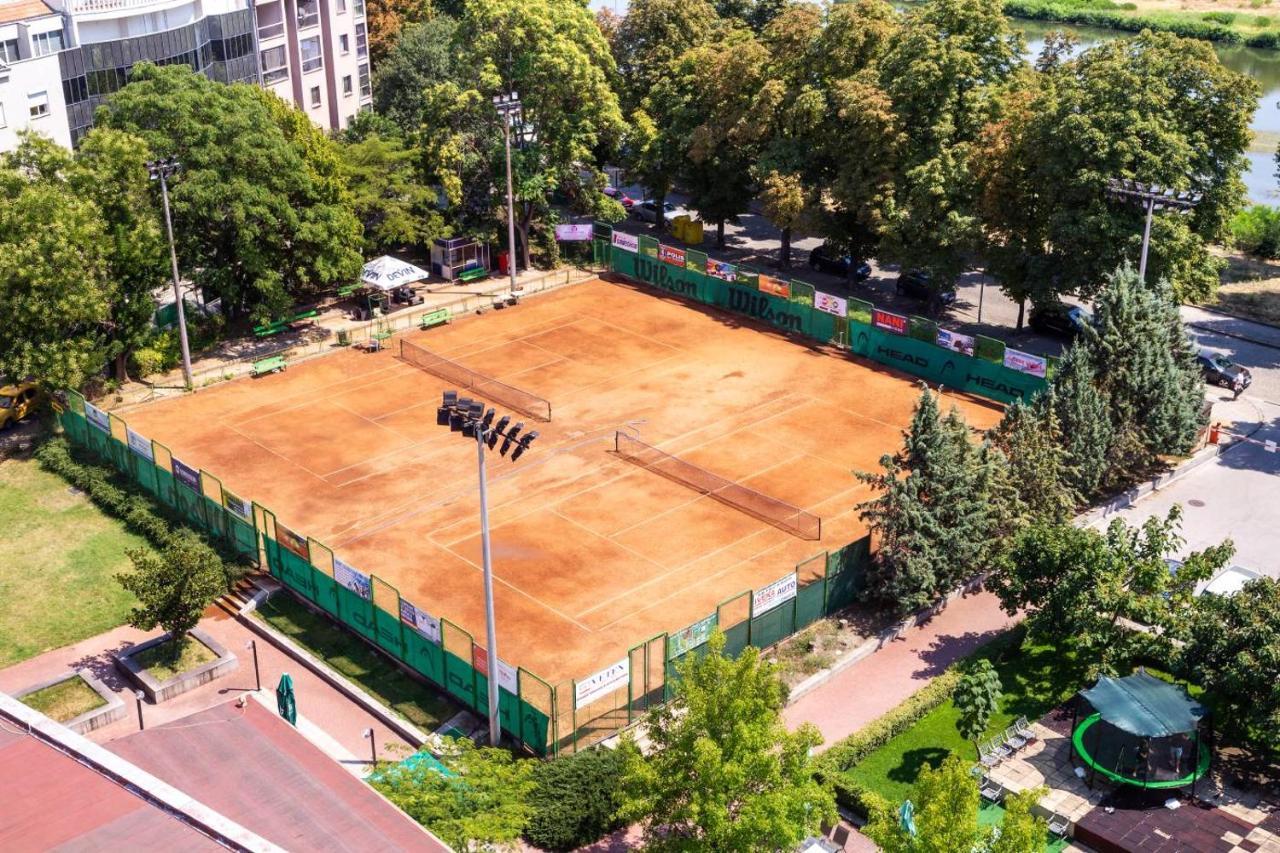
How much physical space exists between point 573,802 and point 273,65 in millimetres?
62924

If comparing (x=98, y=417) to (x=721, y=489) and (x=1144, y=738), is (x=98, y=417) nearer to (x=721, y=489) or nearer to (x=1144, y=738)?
(x=721, y=489)

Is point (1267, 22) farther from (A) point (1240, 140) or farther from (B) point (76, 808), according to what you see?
(B) point (76, 808)

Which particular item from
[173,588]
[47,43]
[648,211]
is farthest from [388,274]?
[173,588]

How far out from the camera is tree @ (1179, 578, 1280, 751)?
33.2 meters

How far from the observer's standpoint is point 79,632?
41.3 metres

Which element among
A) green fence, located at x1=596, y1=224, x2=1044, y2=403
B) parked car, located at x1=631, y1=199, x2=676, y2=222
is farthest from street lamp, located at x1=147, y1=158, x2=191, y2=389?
parked car, located at x1=631, y1=199, x2=676, y2=222

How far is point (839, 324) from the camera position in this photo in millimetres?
63875

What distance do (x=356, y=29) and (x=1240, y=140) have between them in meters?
56.7

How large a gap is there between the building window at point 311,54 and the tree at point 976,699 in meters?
65.9

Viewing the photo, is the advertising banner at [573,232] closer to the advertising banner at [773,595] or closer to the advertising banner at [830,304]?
the advertising banner at [830,304]

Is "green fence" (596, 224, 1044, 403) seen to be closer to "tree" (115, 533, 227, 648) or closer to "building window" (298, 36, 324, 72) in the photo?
"building window" (298, 36, 324, 72)

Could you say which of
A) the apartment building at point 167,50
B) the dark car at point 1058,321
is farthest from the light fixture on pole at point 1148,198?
the apartment building at point 167,50

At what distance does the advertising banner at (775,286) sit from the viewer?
6606cm

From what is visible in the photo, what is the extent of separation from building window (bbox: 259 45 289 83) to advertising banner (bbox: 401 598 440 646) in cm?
5363
